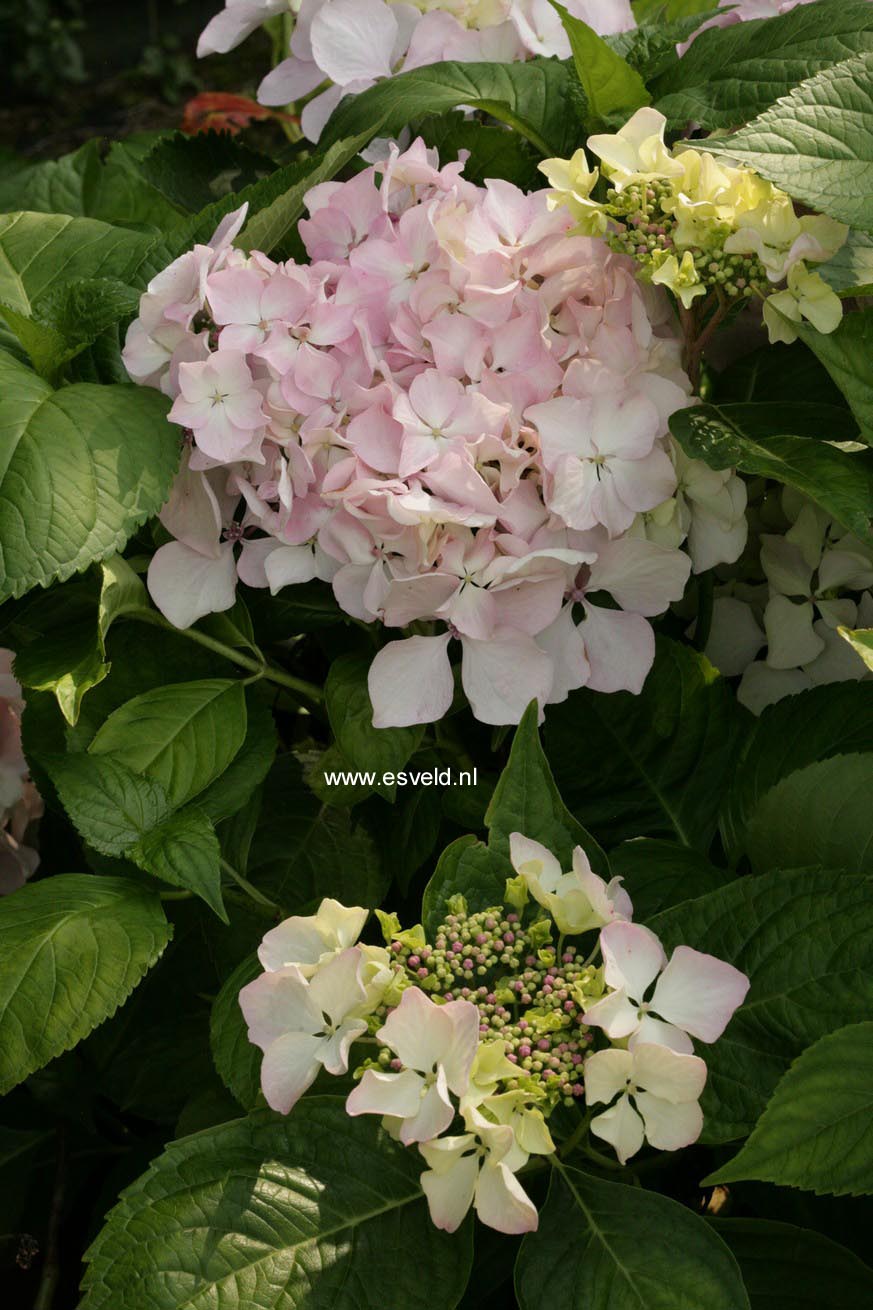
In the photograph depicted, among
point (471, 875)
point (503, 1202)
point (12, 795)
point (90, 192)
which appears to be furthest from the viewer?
point (90, 192)

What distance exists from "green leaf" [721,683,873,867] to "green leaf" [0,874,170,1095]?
0.31 metres

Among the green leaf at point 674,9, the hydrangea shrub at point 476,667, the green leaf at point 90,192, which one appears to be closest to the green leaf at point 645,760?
the hydrangea shrub at point 476,667

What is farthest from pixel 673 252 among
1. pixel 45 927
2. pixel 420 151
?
pixel 45 927

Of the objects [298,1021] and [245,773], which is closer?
[298,1021]

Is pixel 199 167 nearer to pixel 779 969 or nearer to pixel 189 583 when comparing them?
pixel 189 583

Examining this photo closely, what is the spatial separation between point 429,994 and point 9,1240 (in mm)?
540

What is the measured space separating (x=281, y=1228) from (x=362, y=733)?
0.24 metres

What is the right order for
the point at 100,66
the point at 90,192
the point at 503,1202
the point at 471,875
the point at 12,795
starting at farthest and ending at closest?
1. the point at 100,66
2. the point at 90,192
3. the point at 12,795
4. the point at 471,875
5. the point at 503,1202

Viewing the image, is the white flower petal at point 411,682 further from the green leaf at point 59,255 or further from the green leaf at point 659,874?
the green leaf at point 59,255

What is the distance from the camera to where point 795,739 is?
79 centimetres

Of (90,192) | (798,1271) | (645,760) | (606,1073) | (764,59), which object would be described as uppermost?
(764,59)

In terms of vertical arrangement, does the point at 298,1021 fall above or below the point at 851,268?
below

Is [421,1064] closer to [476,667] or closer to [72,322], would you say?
[476,667]

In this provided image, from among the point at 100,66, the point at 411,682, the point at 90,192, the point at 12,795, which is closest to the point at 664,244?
the point at 411,682
